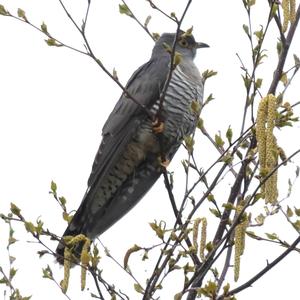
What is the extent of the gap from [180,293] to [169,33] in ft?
13.1

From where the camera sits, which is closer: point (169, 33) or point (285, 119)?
point (285, 119)

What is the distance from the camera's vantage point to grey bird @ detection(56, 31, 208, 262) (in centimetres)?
534

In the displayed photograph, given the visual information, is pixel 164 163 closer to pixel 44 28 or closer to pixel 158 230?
pixel 158 230

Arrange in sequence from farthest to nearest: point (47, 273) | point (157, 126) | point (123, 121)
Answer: point (123, 121), point (157, 126), point (47, 273)

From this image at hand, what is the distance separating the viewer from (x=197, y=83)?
573cm

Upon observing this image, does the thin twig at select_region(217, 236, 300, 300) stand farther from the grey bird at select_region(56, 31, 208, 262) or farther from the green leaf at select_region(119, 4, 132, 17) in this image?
the grey bird at select_region(56, 31, 208, 262)

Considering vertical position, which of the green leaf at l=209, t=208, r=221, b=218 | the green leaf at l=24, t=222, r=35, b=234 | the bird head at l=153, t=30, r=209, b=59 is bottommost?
the green leaf at l=24, t=222, r=35, b=234

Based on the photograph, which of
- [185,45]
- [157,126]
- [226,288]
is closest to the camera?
[226,288]

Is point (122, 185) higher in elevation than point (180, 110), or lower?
lower

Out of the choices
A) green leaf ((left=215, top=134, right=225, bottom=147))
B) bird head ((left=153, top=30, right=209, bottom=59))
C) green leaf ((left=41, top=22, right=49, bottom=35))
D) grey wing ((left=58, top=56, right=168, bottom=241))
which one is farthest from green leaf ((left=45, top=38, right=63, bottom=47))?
bird head ((left=153, top=30, right=209, bottom=59))

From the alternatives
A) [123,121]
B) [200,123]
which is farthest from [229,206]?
[123,121]

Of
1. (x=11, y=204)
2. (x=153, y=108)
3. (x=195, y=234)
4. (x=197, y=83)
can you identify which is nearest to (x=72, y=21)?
(x=11, y=204)

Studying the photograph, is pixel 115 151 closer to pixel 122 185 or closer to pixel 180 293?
pixel 122 185

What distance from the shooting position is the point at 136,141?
5.56 meters
